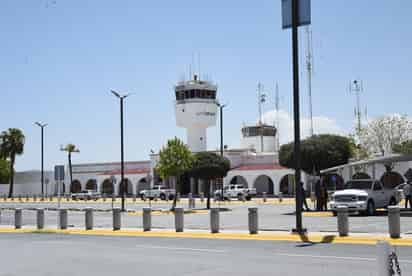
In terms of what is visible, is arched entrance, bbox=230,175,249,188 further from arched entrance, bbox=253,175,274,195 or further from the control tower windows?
the control tower windows

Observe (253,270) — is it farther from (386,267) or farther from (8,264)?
(386,267)

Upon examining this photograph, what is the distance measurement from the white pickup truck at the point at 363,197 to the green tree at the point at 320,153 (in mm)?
5616

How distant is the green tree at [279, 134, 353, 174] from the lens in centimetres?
3762

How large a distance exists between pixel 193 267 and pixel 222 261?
1060 mm

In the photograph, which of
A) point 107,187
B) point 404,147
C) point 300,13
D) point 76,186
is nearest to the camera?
point 300,13

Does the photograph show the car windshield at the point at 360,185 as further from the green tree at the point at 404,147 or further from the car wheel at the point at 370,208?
the green tree at the point at 404,147

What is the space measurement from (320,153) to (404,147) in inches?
1024

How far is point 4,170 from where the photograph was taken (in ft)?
300

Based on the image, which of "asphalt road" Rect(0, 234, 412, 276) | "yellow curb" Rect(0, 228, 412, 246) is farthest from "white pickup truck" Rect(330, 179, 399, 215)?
"asphalt road" Rect(0, 234, 412, 276)

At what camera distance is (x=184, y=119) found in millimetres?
81562

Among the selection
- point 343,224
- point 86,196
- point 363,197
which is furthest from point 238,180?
point 343,224

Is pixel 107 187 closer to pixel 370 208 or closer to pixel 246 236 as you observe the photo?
pixel 370 208

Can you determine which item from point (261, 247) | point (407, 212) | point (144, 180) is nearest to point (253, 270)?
point (261, 247)

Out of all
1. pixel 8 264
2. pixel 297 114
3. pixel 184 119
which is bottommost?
pixel 8 264
